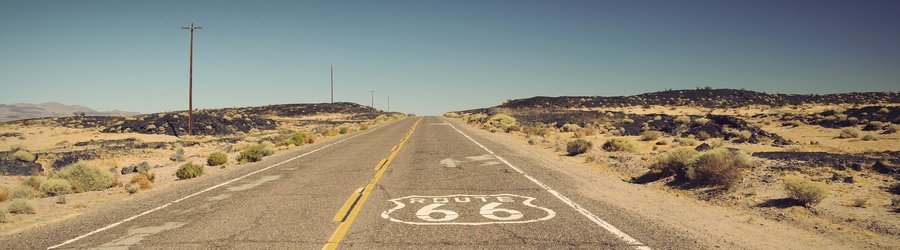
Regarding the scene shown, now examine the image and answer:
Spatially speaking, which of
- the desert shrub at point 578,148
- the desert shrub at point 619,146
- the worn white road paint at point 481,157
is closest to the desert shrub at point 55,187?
the worn white road paint at point 481,157

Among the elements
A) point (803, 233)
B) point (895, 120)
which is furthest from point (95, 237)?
point (895, 120)

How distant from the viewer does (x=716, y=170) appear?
1070cm

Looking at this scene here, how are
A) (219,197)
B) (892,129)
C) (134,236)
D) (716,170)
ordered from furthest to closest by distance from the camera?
(892,129) < (716,170) < (219,197) < (134,236)

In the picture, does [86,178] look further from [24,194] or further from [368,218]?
[368,218]

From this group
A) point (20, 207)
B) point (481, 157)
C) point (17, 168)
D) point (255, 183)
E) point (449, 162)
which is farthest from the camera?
point (17, 168)

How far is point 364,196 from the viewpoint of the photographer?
30.2 ft

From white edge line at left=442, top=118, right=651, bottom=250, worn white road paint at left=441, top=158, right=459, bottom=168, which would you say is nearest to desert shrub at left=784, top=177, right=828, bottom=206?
white edge line at left=442, top=118, right=651, bottom=250

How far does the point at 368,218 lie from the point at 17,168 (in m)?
19.2

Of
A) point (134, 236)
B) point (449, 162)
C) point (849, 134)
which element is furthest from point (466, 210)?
point (849, 134)

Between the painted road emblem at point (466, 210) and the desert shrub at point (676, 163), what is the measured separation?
16.7ft

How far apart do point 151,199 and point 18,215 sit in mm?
2120

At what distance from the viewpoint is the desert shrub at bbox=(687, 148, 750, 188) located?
1050 cm

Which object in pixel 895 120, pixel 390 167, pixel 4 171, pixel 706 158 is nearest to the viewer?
pixel 706 158

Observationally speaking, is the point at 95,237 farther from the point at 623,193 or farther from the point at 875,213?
the point at 875,213
